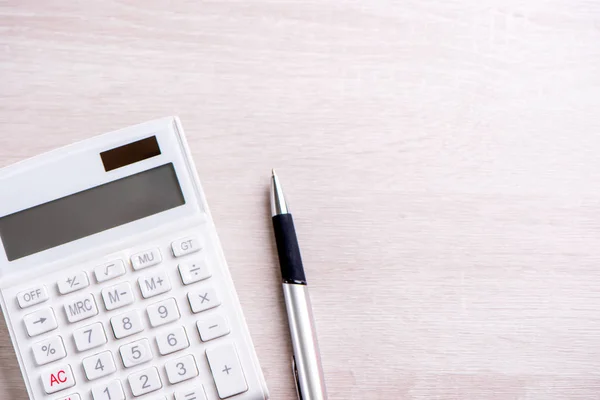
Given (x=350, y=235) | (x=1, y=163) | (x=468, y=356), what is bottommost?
(x=468, y=356)

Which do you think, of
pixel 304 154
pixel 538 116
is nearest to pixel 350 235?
pixel 304 154

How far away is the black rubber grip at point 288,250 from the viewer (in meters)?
0.42

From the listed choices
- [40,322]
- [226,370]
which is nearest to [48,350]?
[40,322]

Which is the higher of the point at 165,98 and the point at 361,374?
the point at 165,98

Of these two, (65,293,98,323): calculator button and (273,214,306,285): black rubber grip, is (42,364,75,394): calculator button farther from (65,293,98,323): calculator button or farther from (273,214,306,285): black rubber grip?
(273,214,306,285): black rubber grip

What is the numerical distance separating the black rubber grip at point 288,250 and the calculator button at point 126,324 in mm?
105

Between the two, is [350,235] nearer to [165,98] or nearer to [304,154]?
[304,154]

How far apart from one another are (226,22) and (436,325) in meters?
0.28

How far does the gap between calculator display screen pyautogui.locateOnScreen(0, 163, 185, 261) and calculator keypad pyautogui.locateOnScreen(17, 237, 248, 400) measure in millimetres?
28

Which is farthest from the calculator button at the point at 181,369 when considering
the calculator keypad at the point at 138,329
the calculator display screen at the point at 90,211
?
the calculator display screen at the point at 90,211

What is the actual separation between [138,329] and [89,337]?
33 millimetres

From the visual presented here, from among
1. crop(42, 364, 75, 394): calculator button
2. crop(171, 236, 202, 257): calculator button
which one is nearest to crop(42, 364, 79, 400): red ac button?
crop(42, 364, 75, 394): calculator button

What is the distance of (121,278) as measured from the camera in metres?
0.39

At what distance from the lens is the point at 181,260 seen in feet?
1.28
